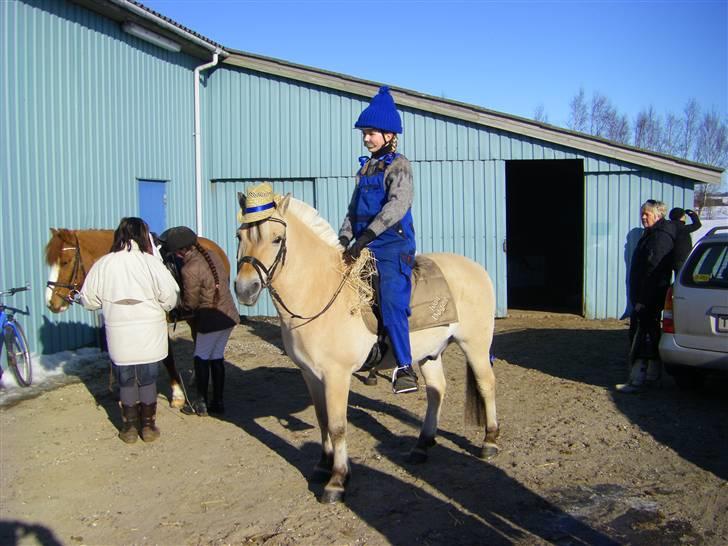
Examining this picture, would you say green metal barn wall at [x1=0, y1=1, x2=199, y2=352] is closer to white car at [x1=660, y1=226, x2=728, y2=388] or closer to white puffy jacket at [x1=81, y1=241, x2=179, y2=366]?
white puffy jacket at [x1=81, y1=241, x2=179, y2=366]

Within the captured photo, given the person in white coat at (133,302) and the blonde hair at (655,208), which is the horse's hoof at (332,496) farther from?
the blonde hair at (655,208)

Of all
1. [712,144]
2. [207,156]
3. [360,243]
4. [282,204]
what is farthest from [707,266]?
[712,144]

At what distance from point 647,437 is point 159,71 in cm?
963

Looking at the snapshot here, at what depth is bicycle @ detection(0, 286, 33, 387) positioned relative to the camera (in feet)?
23.8

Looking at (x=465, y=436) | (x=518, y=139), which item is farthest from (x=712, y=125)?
(x=465, y=436)

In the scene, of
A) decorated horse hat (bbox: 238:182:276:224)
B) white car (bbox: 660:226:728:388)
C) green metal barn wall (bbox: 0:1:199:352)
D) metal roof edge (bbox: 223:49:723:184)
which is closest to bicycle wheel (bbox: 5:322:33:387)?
green metal barn wall (bbox: 0:1:199:352)

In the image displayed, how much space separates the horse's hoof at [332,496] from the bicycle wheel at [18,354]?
15.6ft

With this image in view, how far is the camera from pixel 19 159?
7.99 m

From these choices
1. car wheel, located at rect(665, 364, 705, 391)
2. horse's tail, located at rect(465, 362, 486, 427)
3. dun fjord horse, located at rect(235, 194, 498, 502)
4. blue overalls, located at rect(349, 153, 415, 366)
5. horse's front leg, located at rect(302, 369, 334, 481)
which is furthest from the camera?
car wheel, located at rect(665, 364, 705, 391)

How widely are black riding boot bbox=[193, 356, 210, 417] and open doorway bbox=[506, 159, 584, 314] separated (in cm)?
1115

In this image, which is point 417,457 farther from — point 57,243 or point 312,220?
point 57,243

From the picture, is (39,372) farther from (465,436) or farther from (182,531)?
(465,436)

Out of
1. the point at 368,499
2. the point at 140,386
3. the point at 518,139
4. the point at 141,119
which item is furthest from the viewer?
the point at 518,139

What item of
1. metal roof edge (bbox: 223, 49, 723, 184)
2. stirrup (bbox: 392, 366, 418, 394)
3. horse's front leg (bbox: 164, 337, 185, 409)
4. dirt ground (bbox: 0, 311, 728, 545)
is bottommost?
dirt ground (bbox: 0, 311, 728, 545)
